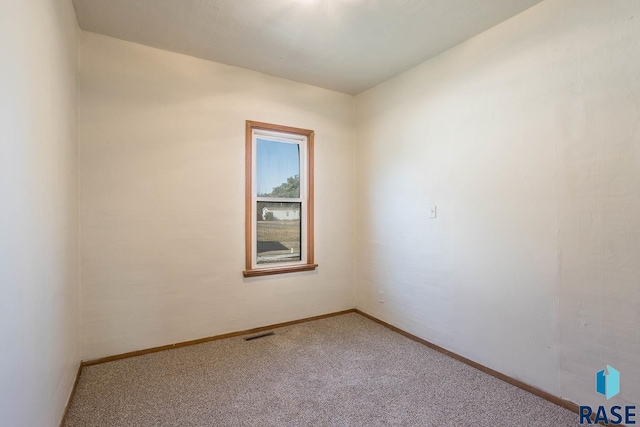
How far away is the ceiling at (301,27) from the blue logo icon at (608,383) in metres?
2.37

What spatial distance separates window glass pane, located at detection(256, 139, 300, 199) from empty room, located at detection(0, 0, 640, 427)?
Result: 27 millimetres

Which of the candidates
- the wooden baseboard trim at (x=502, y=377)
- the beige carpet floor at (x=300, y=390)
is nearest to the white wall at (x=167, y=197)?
the beige carpet floor at (x=300, y=390)

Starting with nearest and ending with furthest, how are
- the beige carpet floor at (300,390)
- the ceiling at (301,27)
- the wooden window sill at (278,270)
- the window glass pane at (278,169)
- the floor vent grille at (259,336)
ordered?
1. the beige carpet floor at (300,390)
2. the ceiling at (301,27)
3. the floor vent grille at (259,336)
4. the wooden window sill at (278,270)
5. the window glass pane at (278,169)

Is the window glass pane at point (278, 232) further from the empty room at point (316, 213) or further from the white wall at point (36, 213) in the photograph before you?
the white wall at point (36, 213)

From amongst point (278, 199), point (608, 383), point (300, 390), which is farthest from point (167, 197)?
point (608, 383)

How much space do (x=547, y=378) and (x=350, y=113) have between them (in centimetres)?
311

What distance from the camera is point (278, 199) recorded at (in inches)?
132

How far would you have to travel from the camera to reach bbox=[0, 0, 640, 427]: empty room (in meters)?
1.70

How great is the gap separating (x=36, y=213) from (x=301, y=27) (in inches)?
81.5

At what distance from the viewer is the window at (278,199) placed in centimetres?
315

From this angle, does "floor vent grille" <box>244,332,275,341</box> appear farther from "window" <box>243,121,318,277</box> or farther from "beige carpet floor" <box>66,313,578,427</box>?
"window" <box>243,121,318,277</box>

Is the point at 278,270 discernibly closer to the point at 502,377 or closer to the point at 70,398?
the point at 70,398

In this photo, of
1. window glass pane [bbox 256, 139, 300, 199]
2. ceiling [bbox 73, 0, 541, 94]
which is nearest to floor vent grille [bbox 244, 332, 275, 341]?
window glass pane [bbox 256, 139, 300, 199]

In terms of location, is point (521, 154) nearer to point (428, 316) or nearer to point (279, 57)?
point (428, 316)
